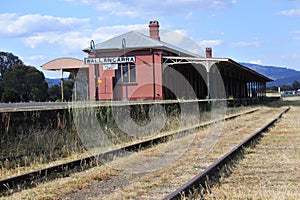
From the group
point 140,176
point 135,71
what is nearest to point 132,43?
point 135,71

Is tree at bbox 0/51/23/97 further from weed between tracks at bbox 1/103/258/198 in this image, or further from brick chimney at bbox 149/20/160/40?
weed between tracks at bbox 1/103/258/198

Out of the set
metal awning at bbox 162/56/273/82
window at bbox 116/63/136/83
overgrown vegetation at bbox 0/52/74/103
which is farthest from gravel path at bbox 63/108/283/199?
overgrown vegetation at bbox 0/52/74/103

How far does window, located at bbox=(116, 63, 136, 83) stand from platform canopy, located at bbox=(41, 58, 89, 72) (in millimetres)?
4166

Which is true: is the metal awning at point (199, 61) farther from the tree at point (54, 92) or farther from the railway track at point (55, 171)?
the tree at point (54, 92)

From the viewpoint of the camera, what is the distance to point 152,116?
661 inches

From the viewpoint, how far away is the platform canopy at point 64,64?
35000 millimetres

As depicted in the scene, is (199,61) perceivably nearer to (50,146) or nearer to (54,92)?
(50,146)

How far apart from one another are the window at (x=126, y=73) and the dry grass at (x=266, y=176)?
21651 mm

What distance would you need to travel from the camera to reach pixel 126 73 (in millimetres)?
32000

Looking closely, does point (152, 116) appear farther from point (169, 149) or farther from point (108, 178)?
point (108, 178)

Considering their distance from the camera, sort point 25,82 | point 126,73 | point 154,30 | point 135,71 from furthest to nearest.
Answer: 1. point 25,82
2. point 154,30
3. point 126,73
4. point 135,71

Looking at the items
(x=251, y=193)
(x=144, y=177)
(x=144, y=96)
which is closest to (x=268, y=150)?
(x=144, y=177)

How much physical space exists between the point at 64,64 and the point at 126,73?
6137 millimetres

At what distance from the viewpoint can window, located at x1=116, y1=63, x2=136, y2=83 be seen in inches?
1252
